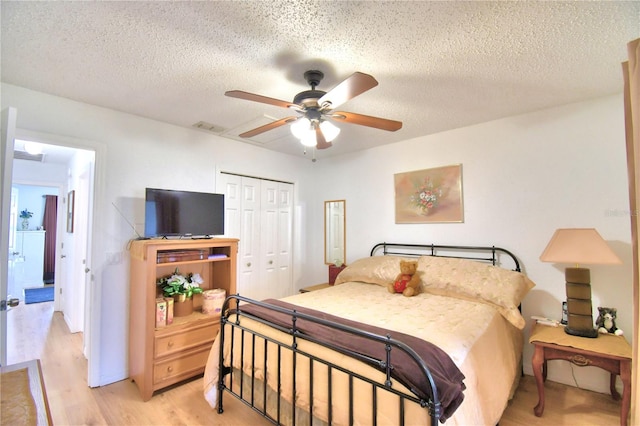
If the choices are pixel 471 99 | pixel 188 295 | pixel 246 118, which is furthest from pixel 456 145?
pixel 188 295

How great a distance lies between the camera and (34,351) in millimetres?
3209

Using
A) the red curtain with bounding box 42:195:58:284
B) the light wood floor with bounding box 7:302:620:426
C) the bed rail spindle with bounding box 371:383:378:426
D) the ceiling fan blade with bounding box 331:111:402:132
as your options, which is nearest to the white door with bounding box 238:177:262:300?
the light wood floor with bounding box 7:302:620:426

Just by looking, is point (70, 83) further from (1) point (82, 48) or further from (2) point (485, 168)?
(2) point (485, 168)

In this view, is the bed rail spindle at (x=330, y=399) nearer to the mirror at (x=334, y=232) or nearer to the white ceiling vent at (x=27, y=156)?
the mirror at (x=334, y=232)

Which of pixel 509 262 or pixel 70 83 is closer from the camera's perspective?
pixel 70 83

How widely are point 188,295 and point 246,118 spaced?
1.87m

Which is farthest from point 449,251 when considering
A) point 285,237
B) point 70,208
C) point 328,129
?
point 70,208

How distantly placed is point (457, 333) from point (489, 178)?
193 cm

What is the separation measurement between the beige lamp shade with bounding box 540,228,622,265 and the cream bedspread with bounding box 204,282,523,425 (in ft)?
2.21

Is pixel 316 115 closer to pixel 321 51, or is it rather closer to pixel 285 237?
pixel 321 51

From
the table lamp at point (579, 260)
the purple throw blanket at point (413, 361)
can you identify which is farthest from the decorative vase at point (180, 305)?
the table lamp at point (579, 260)

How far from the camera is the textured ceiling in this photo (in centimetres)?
151

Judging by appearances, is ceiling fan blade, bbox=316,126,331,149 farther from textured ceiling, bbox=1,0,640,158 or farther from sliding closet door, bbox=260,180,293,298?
sliding closet door, bbox=260,180,293,298

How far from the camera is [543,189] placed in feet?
9.05
